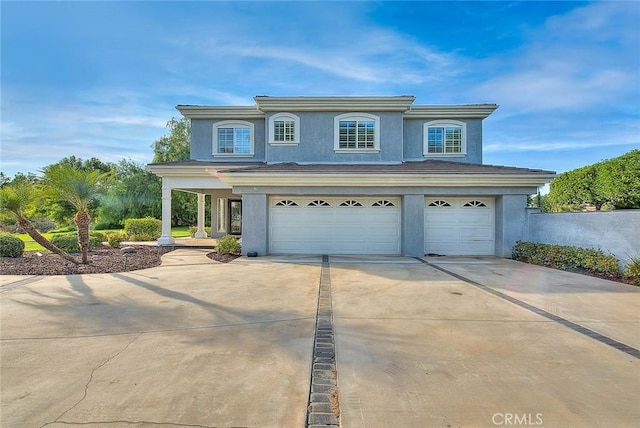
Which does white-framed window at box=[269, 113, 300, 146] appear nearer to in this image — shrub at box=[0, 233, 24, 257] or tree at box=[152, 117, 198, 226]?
shrub at box=[0, 233, 24, 257]

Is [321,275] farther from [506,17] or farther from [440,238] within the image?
[506,17]

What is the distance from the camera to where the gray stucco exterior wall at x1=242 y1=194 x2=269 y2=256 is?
39.9 feet

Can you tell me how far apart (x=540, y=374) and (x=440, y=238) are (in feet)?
31.9

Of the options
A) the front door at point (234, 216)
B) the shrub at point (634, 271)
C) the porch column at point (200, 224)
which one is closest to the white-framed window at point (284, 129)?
the front door at point (234, 216)

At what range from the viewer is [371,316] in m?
5.13

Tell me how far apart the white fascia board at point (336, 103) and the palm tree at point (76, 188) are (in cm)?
768

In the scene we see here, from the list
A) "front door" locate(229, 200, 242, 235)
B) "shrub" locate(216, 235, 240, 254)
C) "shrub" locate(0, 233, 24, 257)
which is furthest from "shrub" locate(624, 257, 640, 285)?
"shrub" locate(0, 233, 24, 257)

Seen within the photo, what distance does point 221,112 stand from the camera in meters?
15.8

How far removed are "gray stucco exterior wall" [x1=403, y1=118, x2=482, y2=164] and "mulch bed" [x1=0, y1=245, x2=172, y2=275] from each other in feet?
41.2

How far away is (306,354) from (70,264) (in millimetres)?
9924

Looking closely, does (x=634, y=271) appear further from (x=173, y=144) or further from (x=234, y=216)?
(x=173, y=144)

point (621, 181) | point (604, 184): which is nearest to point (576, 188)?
point (604, 184)

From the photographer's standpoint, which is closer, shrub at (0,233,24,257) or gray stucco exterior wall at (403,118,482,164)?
shrub at (0,233,24,257)

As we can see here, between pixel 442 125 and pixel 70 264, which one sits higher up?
pixel 442 125
